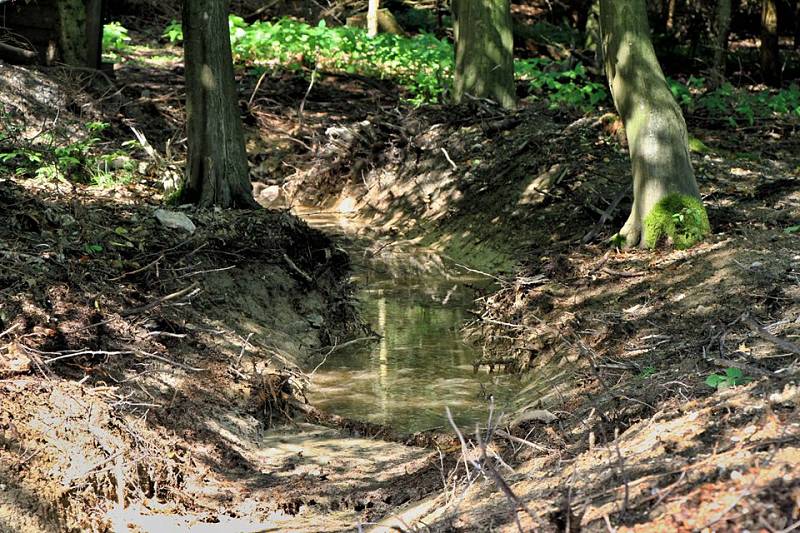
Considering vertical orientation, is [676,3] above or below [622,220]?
above

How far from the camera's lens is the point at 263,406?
7316mm

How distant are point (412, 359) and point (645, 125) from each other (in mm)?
3474

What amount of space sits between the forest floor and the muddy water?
0.91ft

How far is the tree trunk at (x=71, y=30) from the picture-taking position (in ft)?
47.1

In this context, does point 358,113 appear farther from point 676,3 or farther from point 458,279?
point 676,3

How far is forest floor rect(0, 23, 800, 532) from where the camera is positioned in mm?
4309

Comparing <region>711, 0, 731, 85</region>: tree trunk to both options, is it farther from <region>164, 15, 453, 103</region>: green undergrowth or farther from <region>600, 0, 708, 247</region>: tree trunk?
<region>600, 0, 708, 247</region>: tree trunk

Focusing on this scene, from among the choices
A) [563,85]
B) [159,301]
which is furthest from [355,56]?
[159,301]

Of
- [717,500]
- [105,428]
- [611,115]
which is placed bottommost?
[105,428]

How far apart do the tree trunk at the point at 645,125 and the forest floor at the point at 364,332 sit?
0.52 metres

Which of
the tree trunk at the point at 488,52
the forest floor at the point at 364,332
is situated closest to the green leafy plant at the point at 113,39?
the forest floor at the point at 364,332

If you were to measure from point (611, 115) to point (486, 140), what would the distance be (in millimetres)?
2058

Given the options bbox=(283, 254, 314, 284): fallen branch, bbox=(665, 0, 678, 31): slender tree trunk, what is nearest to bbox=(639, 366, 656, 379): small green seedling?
bbox=(283, 254, 314, 284): fallen branch

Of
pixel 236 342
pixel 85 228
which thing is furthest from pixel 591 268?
pixel 85 228
